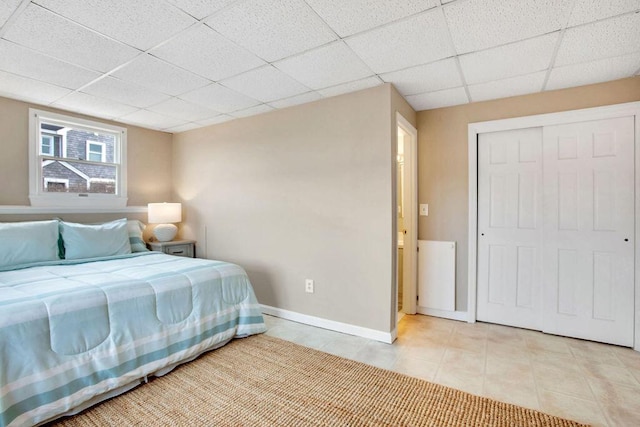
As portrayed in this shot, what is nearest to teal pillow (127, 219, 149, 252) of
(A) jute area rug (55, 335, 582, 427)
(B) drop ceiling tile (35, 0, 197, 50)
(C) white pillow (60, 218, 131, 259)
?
(C) white pillow (60, 218, 131, 259)

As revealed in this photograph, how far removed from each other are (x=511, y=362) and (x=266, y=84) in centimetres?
301

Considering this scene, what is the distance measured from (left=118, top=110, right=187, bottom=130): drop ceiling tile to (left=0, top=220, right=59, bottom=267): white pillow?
1.47 m

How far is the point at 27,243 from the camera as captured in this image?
9.01 ft

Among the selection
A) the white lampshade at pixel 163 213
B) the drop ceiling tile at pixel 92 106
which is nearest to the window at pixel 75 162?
the drop ceiling tile at pixel 92 106

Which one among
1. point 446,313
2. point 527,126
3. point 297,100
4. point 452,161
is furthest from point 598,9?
point 446,313

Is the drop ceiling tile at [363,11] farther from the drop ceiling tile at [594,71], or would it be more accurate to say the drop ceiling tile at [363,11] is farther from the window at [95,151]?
the window at [95,151]

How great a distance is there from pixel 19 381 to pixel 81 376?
0.27 meters

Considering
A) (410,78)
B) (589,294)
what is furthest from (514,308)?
(410,78)

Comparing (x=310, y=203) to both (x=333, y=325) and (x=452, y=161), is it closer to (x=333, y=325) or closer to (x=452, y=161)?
(x=333, y=325)

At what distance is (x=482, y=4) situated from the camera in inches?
65.1

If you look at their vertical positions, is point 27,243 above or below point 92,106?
below

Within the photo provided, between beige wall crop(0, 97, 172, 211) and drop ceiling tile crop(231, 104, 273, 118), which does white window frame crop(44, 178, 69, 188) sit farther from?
drop ceiling tile crop(231, 104, 273, 118)

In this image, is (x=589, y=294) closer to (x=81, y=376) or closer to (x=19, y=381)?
(x=81, y=376)

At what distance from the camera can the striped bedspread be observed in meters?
1.61
